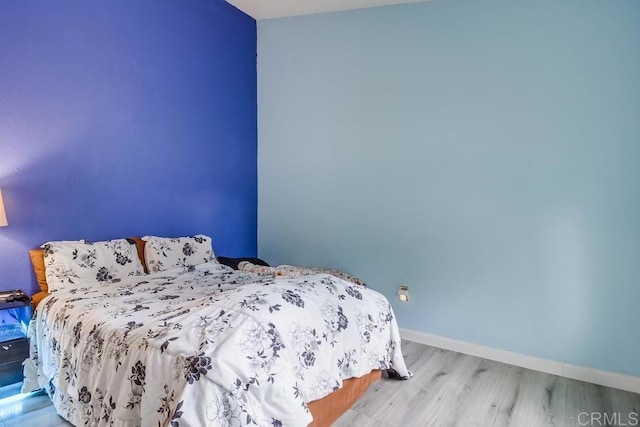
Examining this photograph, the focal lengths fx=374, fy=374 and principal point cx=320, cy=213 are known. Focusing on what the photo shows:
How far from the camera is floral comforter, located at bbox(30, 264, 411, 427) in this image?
4.58ft

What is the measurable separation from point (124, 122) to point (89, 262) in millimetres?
1090

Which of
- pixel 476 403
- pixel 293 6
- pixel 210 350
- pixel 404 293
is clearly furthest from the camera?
pixel 293 6

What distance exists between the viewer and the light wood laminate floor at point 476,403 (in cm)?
203

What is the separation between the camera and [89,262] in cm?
246

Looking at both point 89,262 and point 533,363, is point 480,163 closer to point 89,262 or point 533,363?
point 533,363

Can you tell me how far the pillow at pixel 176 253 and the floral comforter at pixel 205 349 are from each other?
394 millimetres

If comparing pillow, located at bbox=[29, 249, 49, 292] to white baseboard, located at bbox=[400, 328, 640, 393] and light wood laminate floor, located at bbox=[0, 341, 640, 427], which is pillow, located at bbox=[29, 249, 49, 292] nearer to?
light wood laminate floor, located at bbox=[0, 341, 640, 427]

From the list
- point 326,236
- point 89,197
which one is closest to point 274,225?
point 326,236

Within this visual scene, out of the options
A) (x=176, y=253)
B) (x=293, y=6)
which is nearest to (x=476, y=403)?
(x=176, y=253)

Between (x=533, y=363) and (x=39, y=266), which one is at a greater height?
(x=39, y=266)

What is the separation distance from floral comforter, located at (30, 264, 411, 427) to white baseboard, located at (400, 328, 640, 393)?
790 mm

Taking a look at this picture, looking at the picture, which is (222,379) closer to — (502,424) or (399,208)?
(502,424)

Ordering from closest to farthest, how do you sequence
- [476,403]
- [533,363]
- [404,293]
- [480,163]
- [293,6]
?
1. [476,403]
2. [533,363]
3. [480,163]
4. [404,293]
5. [293,6]

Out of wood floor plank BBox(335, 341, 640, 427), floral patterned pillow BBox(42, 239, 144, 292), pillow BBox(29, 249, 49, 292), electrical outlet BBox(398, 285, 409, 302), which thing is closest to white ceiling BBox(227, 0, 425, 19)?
electrical outlet BBox(398, 285, 409, 302)
